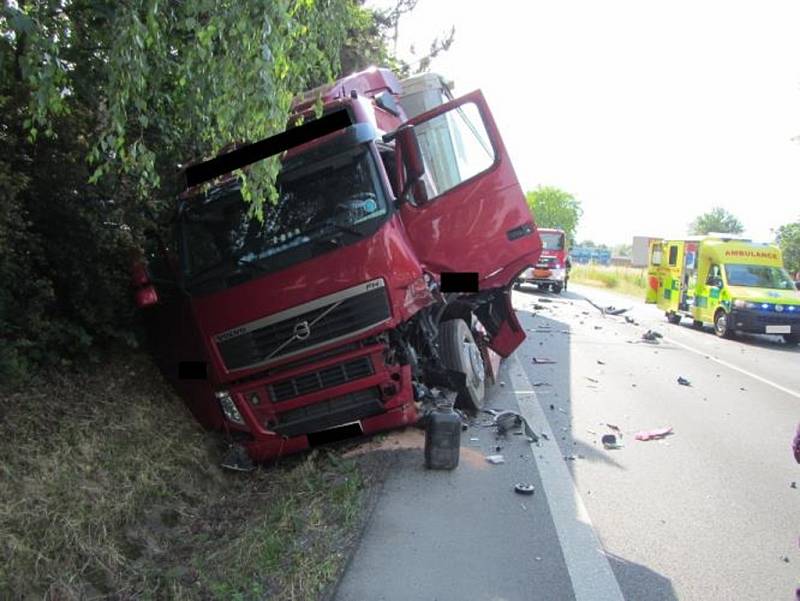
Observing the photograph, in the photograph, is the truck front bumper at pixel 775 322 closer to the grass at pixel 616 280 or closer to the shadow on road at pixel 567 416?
the shadow on road at pixel 567 416

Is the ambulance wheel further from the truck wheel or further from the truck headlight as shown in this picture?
the truck headlight

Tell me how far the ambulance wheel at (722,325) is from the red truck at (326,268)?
11640 millimetres

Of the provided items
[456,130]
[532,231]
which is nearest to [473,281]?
[532,231]

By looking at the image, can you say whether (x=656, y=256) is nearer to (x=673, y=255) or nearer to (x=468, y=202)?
(x=673, y=255)

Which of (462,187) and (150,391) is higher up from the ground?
(462,187)

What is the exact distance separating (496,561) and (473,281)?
2823 mm

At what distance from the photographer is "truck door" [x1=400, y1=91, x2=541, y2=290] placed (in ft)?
18.6

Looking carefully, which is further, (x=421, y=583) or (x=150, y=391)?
(x=150, y=391)

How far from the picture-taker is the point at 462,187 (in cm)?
582

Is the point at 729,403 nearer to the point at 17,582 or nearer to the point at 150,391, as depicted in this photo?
the point at 150,391

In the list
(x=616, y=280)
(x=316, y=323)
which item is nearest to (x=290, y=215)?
(x=316, y=323)

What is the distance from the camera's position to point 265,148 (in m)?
4.14

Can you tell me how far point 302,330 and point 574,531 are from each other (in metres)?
2.30

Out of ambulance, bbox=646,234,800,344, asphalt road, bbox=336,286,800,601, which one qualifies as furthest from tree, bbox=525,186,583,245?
asphalt road, bbox=336,286,800,601
